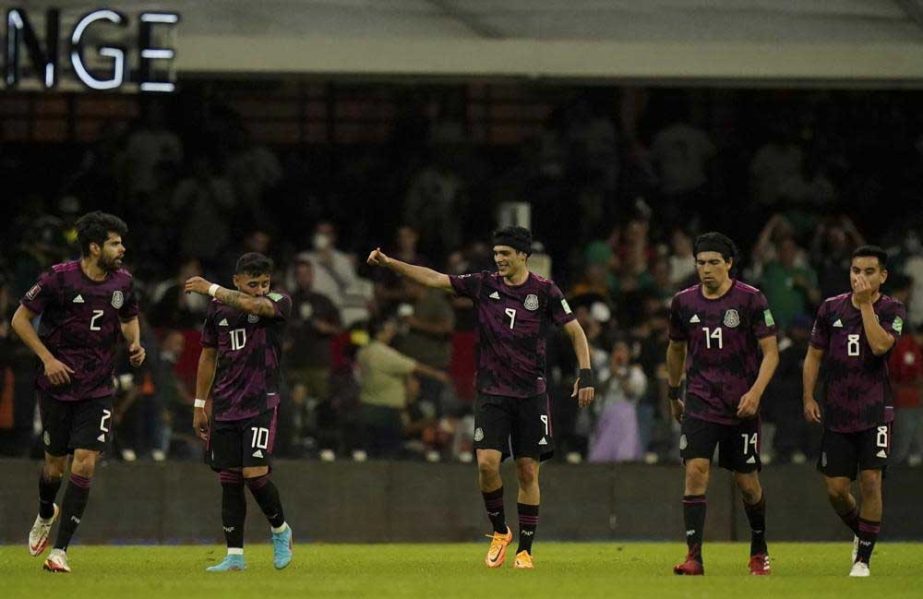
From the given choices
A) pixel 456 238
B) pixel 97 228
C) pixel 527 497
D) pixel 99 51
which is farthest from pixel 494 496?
pixel 456 238

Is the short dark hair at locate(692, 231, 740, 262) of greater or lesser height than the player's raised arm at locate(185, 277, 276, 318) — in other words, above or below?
above

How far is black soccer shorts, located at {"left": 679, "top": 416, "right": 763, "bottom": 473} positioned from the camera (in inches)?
568

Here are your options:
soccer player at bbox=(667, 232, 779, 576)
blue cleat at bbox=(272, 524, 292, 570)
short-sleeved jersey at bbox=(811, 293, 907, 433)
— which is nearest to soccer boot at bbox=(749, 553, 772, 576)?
soccer player at bbox=(667, 232, 779, 576)

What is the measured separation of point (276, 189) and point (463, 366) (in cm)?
458

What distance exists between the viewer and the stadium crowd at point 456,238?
2162 cm

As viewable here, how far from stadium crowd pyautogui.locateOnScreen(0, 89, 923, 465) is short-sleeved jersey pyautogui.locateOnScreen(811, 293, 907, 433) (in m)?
6.64

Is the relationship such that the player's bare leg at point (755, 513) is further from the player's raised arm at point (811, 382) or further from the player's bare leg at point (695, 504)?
the player's raised arm at point (811, 382)

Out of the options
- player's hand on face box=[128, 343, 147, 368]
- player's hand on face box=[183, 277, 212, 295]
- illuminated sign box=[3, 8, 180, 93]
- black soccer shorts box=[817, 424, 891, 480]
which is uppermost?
illuminated sign box=[3, 8, 180, 93]

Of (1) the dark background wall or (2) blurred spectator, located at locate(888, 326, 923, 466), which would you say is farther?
(2) blurred spectator, located at locate(888, 326, 923, 466)

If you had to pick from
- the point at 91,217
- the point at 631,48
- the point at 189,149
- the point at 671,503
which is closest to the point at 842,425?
Answer: the point at 91,217

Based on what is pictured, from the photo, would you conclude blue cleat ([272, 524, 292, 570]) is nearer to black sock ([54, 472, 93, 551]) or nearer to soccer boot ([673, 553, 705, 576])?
black sock ([54, 472, 93, 551])

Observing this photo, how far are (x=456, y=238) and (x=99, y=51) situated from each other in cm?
489

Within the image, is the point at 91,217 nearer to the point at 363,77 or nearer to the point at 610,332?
the point at 610,332

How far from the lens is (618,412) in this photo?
71.1 ft
